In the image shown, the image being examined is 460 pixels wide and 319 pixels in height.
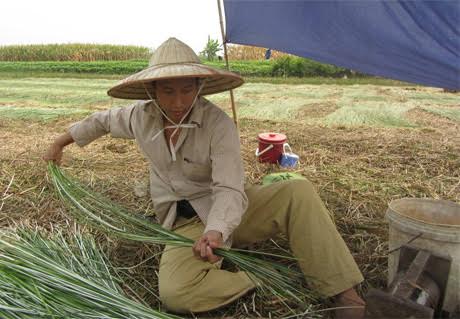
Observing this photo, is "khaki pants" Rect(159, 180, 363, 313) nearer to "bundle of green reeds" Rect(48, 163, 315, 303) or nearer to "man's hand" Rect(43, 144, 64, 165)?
"bundle of green reeds" Rect(48, 163, 315, 303)

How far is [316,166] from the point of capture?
10.6 feet

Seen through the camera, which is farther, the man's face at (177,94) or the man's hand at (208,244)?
the man's face at (177,94)

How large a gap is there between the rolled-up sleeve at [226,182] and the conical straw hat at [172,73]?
203mm

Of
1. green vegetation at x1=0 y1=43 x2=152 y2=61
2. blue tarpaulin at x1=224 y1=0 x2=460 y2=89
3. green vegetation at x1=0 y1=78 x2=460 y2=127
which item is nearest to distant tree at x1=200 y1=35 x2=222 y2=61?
green vegetation at x1=0 y1=43 x2=152 y2=61

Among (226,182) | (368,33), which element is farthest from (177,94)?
(368,33)

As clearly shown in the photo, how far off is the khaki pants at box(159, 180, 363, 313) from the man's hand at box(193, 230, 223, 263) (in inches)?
6.9

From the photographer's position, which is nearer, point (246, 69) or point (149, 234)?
point (149, 234)

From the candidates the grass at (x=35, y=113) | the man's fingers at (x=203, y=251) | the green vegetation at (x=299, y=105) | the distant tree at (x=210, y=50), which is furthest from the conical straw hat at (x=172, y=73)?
the distant tree at (x=210, y=50)

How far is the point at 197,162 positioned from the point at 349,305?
821mm

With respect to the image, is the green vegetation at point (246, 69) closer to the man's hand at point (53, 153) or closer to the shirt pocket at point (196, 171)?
the man's hand at point (53, 153)

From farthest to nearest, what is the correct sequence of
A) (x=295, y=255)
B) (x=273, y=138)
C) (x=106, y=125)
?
1. (x=273, y=138)
2. (x=106, y=125)
3. (x=295, y=255)

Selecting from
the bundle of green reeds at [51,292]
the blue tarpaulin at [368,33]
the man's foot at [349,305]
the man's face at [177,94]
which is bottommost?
the man's foot at [349,305]

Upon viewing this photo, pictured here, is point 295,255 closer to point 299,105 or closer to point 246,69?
point 299,105

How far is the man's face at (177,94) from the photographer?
1657 millimetres
